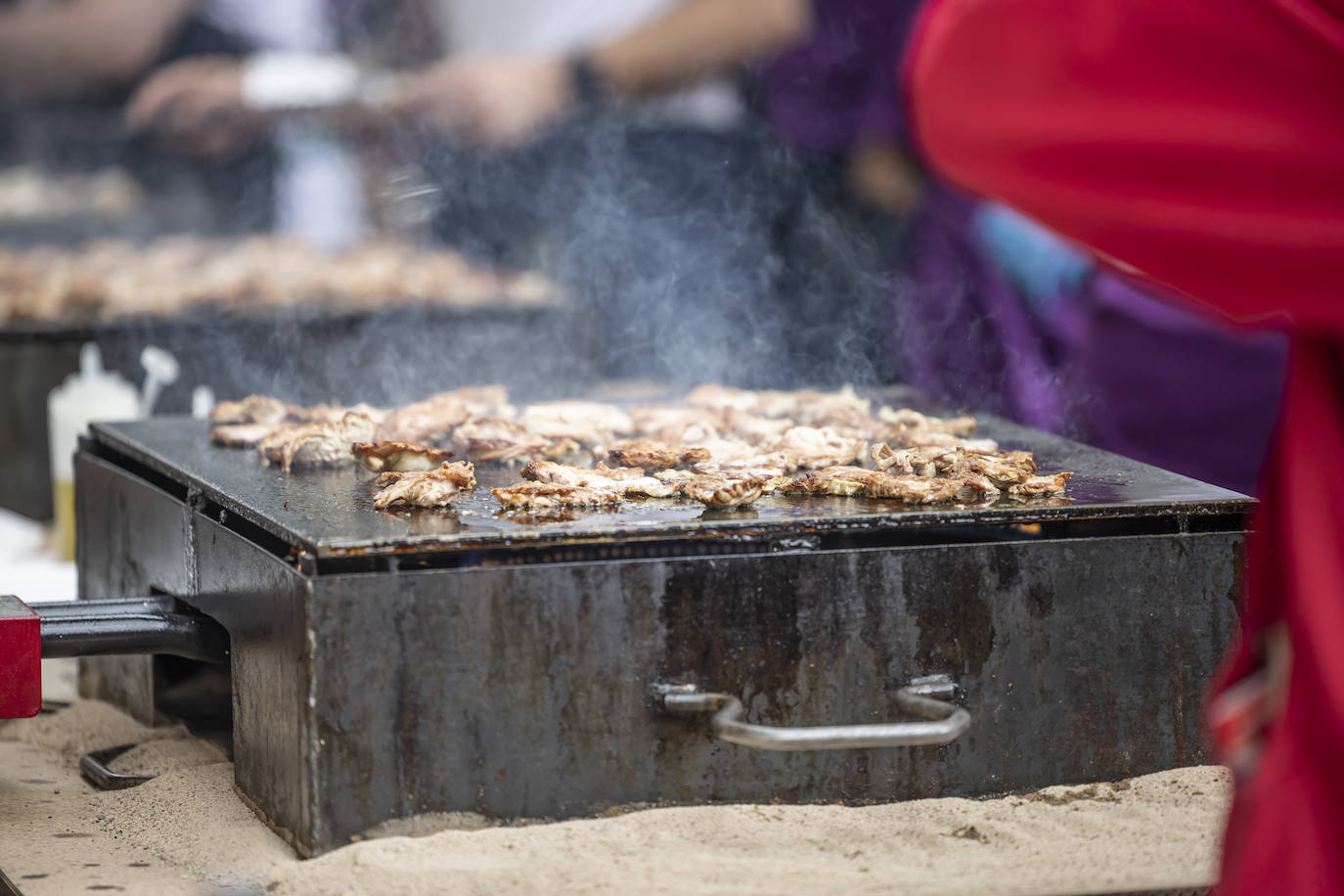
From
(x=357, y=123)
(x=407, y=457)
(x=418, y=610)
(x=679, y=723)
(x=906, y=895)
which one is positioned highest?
(x=357, y=123)

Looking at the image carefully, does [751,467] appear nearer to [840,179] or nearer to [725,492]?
[725,492]

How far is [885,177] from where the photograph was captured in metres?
5.21

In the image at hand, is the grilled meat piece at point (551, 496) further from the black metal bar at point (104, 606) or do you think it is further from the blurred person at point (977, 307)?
the blurred person at point (977, 307)

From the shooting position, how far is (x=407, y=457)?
247cm

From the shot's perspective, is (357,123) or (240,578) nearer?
(240,578)

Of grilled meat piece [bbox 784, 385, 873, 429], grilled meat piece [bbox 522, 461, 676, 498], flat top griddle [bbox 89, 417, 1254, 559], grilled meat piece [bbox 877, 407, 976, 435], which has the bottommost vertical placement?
flat top griddle [bbox 89, 417, 1254, 559]

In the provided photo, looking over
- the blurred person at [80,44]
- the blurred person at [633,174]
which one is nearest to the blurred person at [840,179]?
the blurred person at [633,174]

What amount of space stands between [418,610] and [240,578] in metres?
0.38

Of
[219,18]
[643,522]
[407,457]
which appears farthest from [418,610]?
[219,18]

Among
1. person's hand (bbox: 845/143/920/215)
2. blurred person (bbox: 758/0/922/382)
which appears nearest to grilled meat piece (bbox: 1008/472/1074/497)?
blurred person (bbox: 758/0/922/382)

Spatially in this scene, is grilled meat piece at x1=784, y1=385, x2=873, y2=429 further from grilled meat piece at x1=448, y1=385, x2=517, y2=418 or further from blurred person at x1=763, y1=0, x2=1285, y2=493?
blurred person at x1=763, y1=0, x2=1285, y2=493

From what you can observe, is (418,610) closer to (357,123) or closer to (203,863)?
(203,863)

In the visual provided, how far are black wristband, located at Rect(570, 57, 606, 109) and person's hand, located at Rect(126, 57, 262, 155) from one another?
151cm

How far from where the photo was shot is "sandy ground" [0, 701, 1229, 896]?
189 centimetres
